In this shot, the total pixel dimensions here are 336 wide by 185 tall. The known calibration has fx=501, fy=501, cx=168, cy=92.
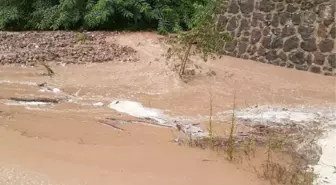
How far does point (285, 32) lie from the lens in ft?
38.5

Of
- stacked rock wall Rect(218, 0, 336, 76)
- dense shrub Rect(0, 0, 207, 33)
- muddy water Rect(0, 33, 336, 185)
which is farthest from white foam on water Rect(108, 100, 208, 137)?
dense shrub Rect(0, 0, 207, 33)

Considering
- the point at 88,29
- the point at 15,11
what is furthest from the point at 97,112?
the point at 15,11

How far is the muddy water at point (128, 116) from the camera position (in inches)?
213

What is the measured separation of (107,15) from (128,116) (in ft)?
27.9

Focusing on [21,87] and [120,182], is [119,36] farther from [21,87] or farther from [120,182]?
[120,182]

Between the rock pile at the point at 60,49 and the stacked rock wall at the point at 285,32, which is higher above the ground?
the stacked rock wall at the point at 285,32

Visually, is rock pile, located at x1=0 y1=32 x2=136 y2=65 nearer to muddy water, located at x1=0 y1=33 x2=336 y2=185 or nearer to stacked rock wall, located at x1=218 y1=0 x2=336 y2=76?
muddy water, located at x1=0 y1=33 x2=336 y2=185

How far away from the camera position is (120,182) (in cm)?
509

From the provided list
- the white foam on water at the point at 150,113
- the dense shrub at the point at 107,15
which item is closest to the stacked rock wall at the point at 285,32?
the dense shrub at the point at 107,15

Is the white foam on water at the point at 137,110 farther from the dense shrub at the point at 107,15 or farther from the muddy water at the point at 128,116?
the dense shrub at the point at 107,15

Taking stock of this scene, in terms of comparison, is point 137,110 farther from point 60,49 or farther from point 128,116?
point 60,49

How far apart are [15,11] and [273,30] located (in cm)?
928

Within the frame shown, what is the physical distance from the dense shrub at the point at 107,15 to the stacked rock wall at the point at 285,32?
3.06 metres

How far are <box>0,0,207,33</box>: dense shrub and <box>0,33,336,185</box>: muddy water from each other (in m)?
2.93
